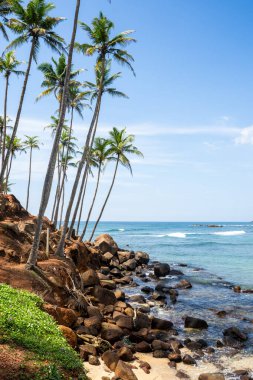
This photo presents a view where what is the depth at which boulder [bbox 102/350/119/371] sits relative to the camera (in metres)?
10.3

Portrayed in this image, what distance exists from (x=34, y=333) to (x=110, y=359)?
3.05m

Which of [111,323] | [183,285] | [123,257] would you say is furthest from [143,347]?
[123,257]

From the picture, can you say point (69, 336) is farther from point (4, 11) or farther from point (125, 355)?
point (4, 11)

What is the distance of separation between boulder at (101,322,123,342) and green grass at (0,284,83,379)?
3.22 meters

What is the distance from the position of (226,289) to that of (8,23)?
24.2 m

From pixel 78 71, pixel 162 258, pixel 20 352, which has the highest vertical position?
pixel 78 71

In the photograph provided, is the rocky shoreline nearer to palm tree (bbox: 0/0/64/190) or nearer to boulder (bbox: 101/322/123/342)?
boulder (bbox: 101/322/123/342)

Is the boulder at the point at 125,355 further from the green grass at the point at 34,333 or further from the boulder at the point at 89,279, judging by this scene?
the boulder at the point at 89,279

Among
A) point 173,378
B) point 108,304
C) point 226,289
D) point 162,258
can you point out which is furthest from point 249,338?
point 162,258

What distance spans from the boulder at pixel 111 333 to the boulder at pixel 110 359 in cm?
187

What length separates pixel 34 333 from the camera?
8.88 m

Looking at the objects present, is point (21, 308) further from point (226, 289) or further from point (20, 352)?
point (226, 289)

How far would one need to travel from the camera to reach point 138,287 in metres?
25.1

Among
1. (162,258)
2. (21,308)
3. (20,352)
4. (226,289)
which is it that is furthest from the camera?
(162,258)
